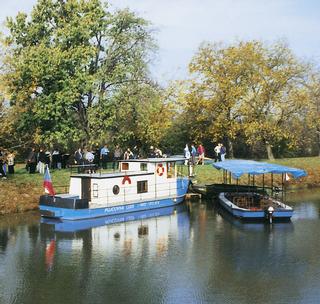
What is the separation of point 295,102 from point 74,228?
33.7m

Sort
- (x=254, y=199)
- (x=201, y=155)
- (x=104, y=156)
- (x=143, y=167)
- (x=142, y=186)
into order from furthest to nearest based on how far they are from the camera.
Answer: (x=201, y=155) → (x=104, y=156) → (x=143, y=167) → (x=142, y=186) → (x=254, y=199)

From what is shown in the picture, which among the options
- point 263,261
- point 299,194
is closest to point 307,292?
point 263,261

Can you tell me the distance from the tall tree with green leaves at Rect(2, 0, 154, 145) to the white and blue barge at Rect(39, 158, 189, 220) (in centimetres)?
747

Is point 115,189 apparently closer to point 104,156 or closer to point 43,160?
point 43,160

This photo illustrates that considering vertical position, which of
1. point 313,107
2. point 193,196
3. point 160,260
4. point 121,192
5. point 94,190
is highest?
point 313,107

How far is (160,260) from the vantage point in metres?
25.9

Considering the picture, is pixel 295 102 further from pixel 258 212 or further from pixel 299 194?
pixel 258 212

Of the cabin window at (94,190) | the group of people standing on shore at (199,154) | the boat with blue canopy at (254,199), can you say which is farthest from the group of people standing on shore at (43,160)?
the boat with blue canopy at (254,199)

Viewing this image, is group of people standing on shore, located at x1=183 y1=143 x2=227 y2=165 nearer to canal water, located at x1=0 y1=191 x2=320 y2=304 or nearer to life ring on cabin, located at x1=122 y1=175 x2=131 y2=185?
life ring on cabin, located at x1=122 y1=175 x2=131 y2=185

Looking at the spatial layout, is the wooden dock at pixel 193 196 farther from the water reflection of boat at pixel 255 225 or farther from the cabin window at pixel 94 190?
the cabin window at pixel 94 190

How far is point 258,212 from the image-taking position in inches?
1366

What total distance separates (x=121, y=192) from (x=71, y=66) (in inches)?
565

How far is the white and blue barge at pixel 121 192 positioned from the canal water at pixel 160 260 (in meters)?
0.88

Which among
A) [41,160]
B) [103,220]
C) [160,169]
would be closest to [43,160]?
[41,160]
